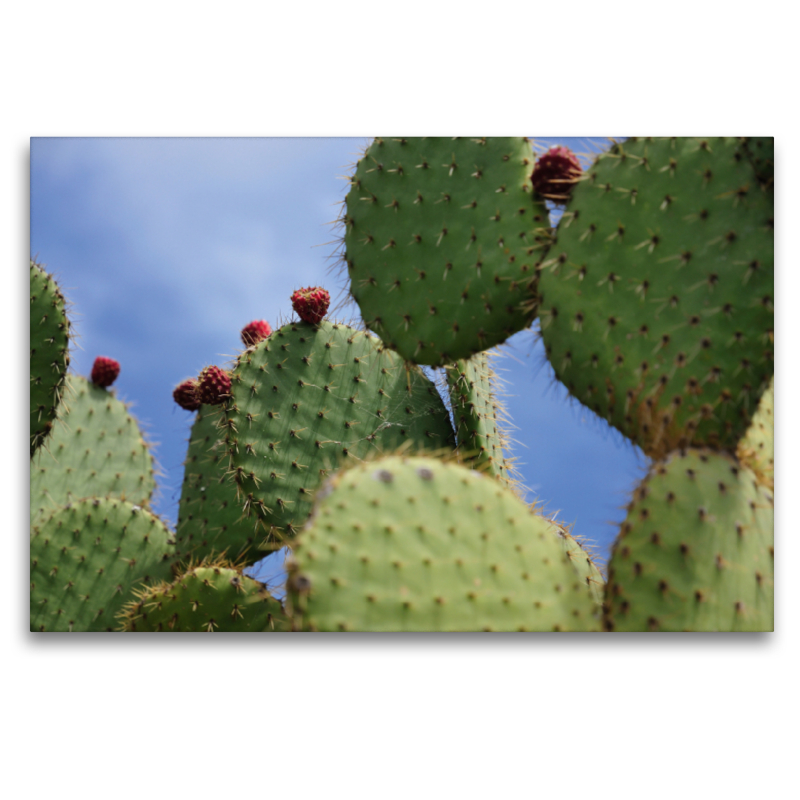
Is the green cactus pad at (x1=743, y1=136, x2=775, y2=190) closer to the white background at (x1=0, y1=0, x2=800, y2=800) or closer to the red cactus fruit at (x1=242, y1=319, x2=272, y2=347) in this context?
the white background at (x1=0, y1=0, x2=800, y2=800)

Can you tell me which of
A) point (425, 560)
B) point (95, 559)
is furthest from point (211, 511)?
point (425, 560)

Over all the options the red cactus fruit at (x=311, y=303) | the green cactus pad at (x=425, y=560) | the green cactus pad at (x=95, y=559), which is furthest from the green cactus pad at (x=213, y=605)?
the red cactus fruit at (x=311, y=303)

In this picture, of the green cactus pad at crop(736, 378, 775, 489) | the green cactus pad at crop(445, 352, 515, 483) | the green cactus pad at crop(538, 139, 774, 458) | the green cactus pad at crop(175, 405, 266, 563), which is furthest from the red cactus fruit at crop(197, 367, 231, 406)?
the green cactus pad at crop(736, 378, 775, 489)

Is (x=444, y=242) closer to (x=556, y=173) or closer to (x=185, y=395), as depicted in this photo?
(x=556, y=173)

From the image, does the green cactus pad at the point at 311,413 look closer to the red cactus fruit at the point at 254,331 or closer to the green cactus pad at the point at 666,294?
the red cactus fruit at the point at 254,331
